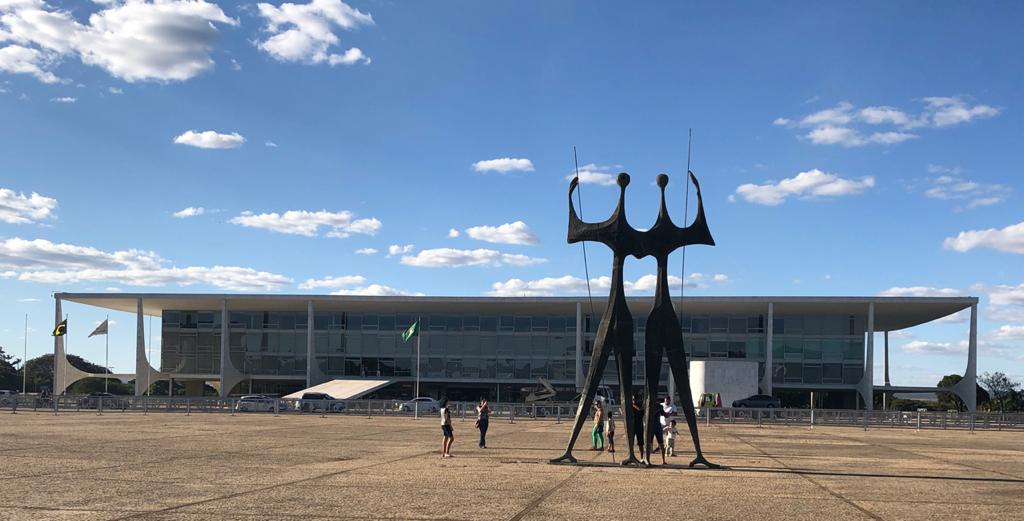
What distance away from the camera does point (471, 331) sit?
3452 inches

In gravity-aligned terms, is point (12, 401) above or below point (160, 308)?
below

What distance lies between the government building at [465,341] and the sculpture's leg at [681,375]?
184 ft

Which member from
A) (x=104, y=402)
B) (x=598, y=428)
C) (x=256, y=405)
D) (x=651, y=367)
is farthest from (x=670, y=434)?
(x=104, y=402)

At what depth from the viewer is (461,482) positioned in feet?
57.4

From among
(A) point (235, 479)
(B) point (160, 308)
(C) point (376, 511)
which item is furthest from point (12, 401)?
(C) point (376, 511)

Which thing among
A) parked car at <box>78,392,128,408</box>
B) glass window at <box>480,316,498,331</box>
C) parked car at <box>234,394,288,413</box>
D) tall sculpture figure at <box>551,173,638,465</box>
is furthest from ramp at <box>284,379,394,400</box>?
tall sculpture figure at <box>551,173,638,465</box>

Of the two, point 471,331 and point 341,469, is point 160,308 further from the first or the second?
point 341,469

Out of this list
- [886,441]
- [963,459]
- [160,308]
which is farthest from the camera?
[160,308]

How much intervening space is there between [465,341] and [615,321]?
65.6 m

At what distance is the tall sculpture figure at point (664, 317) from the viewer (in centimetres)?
2227

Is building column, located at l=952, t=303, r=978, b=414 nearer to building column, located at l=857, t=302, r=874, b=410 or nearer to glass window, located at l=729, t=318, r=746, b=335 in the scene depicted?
building column, located at l=857, t=302, r=874, b=410

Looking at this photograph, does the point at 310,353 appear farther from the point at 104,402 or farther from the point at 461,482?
the point at 461,482

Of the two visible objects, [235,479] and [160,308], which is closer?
[235,479]

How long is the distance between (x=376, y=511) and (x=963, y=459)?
19.6 m
